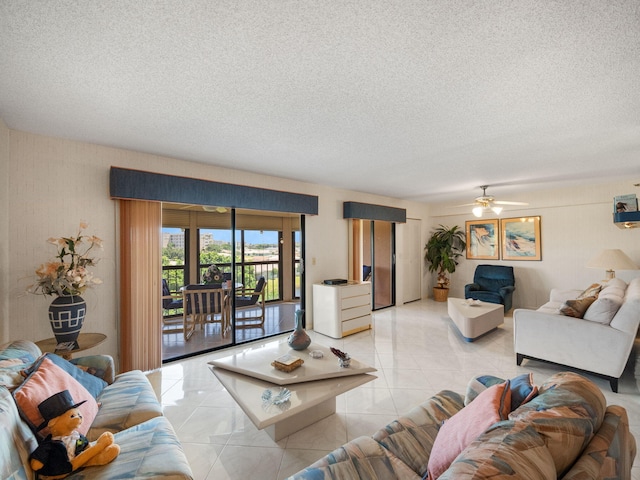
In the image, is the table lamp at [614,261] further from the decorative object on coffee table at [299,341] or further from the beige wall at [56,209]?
the beige wall at [56,209]

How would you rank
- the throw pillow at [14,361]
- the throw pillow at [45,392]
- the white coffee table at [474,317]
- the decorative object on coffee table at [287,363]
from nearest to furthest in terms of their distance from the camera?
the throw pillow at [45,392] < the throw pillow at [14,361] < the decorative object on coffee table at [287,363] < the white coffee table at [474,317]

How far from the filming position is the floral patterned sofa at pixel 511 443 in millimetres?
745

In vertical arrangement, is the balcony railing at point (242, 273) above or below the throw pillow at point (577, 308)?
above

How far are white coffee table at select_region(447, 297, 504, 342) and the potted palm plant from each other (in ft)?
6.52

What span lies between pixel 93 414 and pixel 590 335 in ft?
13.3

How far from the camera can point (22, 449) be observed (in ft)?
3.84

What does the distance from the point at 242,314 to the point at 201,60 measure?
163 inches

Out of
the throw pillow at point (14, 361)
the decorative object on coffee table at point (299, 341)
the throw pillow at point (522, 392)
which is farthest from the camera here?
the decorative object on coffee table at point (299, 341)

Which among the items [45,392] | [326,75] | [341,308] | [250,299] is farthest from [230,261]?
[326,75]

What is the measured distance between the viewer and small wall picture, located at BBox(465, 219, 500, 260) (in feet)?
20.1

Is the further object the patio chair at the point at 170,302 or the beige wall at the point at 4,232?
the patio chair at the point at 170,302

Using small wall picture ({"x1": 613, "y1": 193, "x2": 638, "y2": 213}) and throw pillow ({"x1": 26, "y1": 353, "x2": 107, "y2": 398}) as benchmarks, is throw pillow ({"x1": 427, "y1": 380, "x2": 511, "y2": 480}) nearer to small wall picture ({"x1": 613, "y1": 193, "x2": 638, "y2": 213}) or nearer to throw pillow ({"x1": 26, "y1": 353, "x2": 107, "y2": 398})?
throw pillow ({"x1": 26, "y1": 353, "x2": 107, "y2": 398})

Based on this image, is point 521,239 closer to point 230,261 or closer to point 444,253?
point 444,253

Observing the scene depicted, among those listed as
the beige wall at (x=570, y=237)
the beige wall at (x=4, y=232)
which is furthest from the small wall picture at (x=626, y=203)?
the beige wall at (x=4, y=232)
